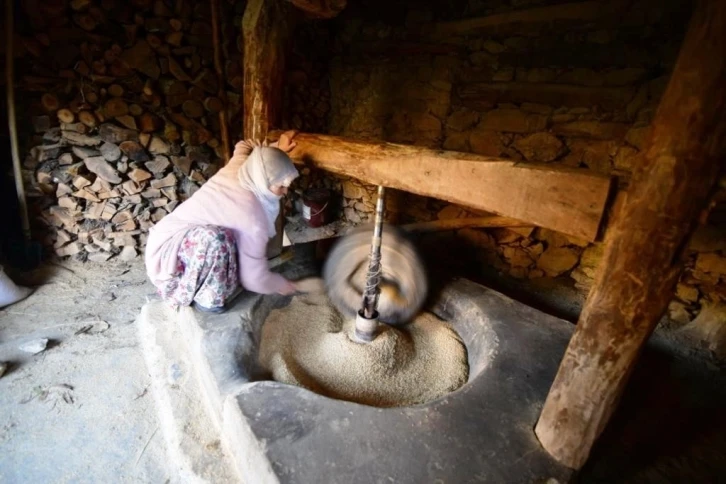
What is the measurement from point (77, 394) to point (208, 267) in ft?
3.32

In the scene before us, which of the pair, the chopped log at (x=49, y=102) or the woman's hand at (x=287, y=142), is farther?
the chopped log at (x=49, y=102)

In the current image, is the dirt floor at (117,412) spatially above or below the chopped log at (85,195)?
below

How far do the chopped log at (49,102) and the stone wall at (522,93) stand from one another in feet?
8.87

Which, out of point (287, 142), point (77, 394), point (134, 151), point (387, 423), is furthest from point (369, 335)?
point (134, 151)

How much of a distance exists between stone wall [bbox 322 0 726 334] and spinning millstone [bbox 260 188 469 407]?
1.32m

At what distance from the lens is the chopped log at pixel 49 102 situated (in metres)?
2.99

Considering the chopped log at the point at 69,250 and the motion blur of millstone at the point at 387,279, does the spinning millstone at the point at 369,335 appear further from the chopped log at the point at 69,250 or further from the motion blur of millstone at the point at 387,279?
the chopped log at the point at 69,250

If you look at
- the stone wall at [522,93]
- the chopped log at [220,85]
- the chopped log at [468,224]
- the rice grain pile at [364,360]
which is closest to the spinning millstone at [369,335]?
the rice grain pile at [364,360]

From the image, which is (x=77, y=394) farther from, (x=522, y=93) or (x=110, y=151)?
(x=522, y=93)

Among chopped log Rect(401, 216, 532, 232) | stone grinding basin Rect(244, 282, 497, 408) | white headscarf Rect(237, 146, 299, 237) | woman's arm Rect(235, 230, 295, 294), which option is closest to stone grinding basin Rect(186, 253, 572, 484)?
stone grinding basin Rect(244, 282, 497, 408)

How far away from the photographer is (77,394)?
206 centimetres

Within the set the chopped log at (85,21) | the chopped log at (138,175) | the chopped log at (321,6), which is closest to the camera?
the chopped log at (321,6)

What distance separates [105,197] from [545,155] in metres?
3.83

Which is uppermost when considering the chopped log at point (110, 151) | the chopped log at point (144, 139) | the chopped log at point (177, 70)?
the chopped log at point (177, 70)
